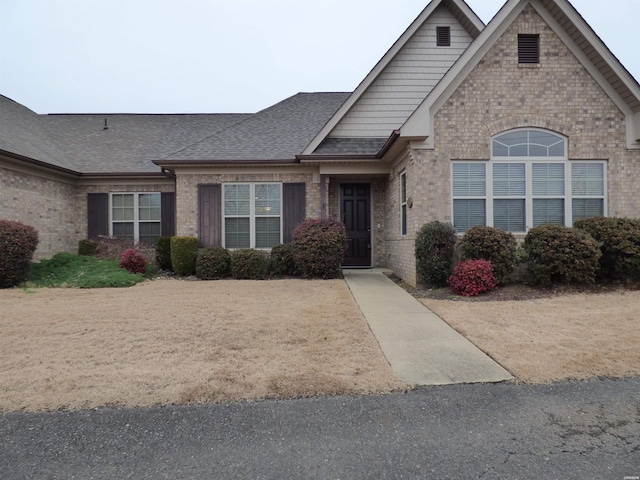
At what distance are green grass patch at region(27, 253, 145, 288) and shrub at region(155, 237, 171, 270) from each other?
1.08 meters

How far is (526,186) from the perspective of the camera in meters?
9.36

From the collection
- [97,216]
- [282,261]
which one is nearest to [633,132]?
[282,261]

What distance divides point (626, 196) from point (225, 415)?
10.3m

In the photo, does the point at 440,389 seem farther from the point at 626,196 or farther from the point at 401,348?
the point at 626,196

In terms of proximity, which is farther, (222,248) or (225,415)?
(222,248)

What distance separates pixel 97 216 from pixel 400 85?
35.7 feet

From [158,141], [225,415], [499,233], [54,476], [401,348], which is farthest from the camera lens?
[158,141]

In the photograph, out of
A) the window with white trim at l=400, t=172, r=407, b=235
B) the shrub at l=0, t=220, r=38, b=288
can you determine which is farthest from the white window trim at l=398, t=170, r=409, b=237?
the shrub at l=0, t=220, r=38, b=288

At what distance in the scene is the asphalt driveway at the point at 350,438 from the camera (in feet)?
8.23

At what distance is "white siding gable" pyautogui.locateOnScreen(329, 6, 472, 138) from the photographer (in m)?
12.1

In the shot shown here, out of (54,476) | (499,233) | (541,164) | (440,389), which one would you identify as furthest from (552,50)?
(54,476)

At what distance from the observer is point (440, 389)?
145 inches

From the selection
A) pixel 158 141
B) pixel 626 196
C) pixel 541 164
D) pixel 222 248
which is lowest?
pixel 222 248

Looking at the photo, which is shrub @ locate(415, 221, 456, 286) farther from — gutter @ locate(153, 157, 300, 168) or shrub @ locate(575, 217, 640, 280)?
gutter @ locate(153, 157, 300, 168)
